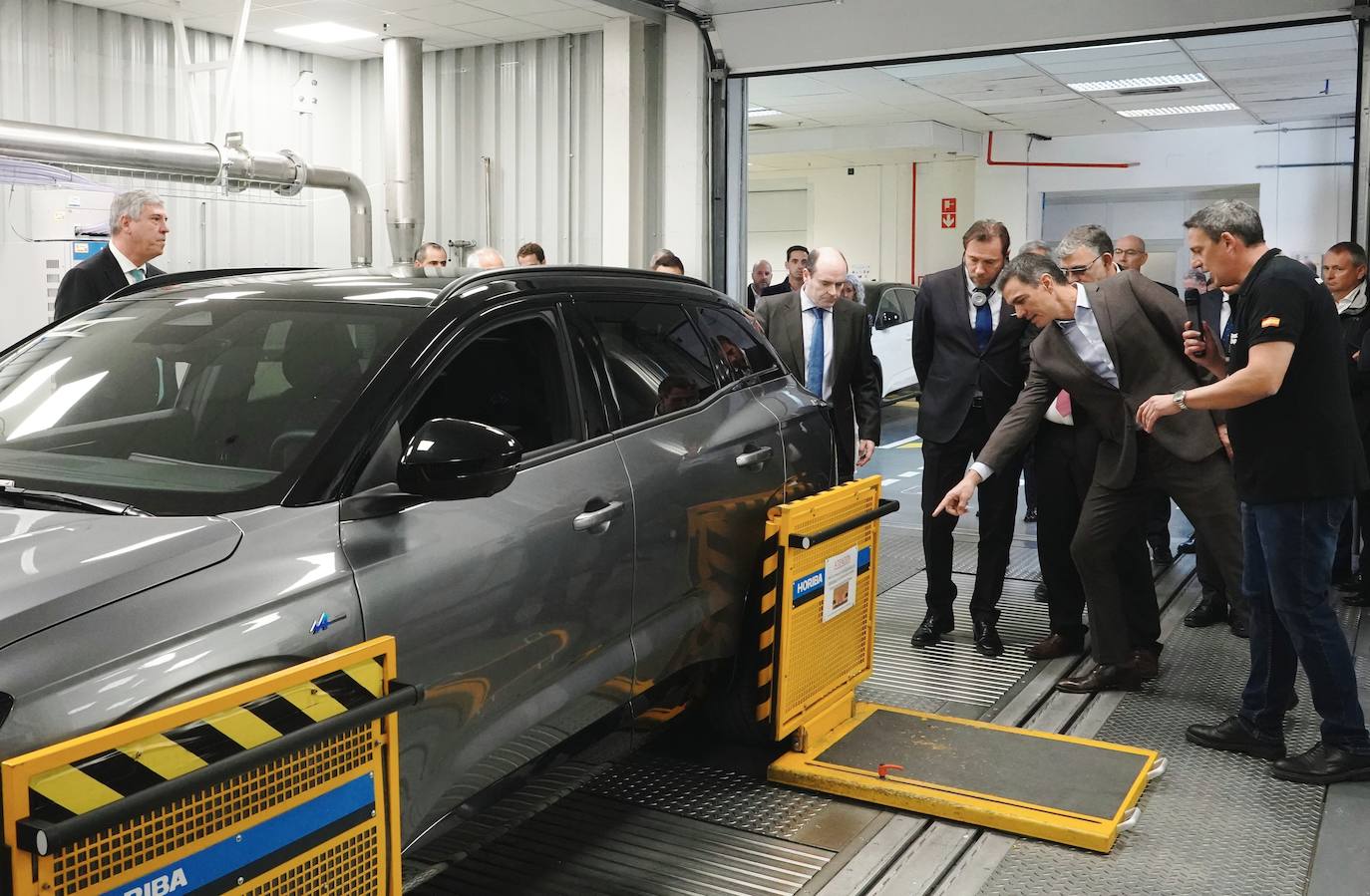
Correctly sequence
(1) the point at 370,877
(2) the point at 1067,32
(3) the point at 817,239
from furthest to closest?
(3) the point at 817,239
(2) the point at 1067,32
(1) the point at 370,877

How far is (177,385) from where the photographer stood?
2.82 meters

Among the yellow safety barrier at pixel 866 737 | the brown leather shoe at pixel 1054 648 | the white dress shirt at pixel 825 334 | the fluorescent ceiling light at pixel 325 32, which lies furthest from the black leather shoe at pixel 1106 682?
the fluorescent ceiling light at pixel 325 32

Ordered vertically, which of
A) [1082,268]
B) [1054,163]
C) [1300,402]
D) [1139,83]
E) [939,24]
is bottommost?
[1300,402]

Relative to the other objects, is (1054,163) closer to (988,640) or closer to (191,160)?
(191,160)

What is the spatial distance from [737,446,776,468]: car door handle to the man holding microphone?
1.26 meters

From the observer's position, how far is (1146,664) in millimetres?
5016

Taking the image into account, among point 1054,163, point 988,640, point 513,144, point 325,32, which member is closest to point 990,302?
point 988,640

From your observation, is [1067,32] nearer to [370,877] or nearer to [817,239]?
[370,877]

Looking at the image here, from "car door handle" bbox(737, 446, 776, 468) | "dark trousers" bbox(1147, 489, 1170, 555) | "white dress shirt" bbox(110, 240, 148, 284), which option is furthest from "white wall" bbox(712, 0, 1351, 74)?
"car door handle" bbox(737, 446, 776, 468)

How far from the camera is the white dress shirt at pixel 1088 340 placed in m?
4.64

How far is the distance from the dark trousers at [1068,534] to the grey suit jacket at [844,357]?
2.55 feet

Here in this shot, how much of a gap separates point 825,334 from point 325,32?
574 centimetres

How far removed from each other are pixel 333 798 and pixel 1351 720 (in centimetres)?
323

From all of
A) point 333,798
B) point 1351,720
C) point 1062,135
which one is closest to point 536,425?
point 333,798
